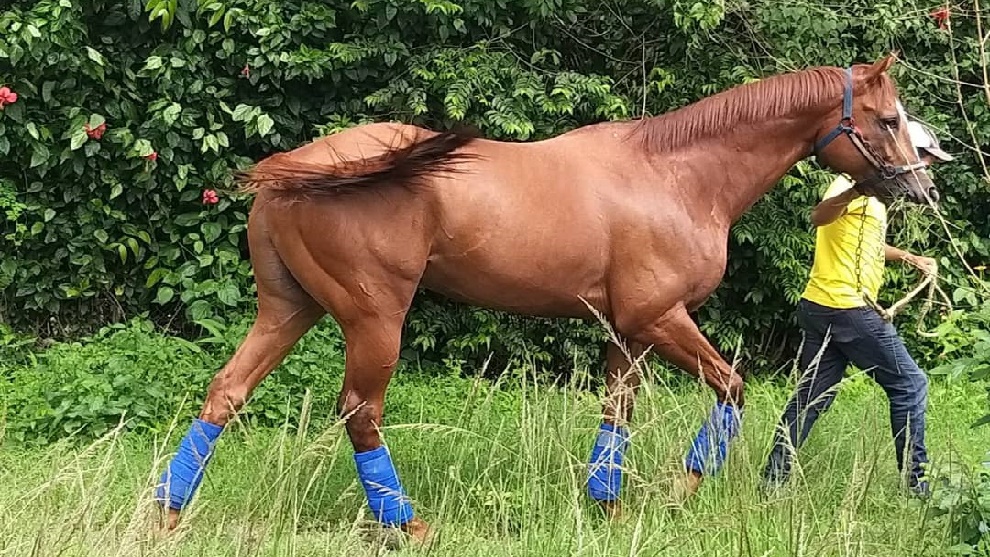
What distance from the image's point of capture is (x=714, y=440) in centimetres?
309

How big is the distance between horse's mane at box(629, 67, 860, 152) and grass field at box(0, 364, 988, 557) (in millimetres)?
986

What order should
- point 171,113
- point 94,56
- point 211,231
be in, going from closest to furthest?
point 94,56 → point 171,113 → point 211,231

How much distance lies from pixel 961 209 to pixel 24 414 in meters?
5.88

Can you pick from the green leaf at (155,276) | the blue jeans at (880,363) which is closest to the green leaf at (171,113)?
the green leaf at (155,276)

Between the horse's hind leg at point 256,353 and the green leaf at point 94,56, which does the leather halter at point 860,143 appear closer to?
the horse's hind leg at point 256,353

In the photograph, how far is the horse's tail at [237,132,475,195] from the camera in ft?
10.1

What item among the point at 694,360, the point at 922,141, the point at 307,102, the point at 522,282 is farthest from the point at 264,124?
the point at 922,141

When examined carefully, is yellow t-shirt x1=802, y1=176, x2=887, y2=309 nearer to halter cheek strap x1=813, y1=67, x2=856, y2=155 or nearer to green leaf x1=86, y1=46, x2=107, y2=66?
halter cheek strap x1=813, y1=67, x2=856, y2=155

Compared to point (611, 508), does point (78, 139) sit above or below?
above

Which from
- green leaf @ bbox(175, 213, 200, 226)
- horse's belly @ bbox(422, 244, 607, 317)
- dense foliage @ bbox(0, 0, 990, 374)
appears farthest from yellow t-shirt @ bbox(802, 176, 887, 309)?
green leaf @ bbox(175, 213, 200, 226)

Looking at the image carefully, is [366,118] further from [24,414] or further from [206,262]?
[24,414]

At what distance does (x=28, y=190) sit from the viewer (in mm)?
5379

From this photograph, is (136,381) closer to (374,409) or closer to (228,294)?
(228,294)

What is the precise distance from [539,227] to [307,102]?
2742mm
